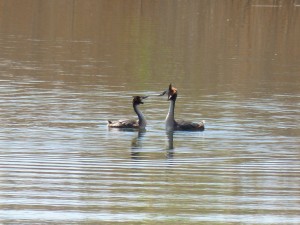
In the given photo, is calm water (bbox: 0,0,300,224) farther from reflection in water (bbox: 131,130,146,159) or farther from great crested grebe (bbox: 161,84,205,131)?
great crested grebe (bbox: 161,84,205,131)

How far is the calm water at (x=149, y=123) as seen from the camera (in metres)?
12.5

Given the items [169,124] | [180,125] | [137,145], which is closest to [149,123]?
[169,124]

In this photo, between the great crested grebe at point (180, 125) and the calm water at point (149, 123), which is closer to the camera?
the calm water at point (149, 123)

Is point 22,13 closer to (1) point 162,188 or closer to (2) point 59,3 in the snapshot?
(2) point 59,3

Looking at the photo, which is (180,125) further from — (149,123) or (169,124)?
(149,123)

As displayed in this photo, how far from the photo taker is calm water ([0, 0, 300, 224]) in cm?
1255

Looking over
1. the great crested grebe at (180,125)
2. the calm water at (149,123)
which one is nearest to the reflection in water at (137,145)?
the calm water at (149,123)

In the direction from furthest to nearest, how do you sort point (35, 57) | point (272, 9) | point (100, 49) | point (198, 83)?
point (272, 9), point (100, 49), point (35, 57), point (198, 83)

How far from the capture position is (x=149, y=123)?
21.7 meters

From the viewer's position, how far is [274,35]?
4462 cm

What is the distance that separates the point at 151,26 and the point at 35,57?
14.0 m

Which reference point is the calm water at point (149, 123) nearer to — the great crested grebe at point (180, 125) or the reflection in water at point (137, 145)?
the reflection in water at point (137, 145)

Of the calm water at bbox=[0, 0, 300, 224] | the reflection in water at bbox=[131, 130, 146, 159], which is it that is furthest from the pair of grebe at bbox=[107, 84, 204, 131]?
the reflection in water at bbox=[131, 130, 146, 159]

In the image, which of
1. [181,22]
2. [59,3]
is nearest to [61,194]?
[181,22]
